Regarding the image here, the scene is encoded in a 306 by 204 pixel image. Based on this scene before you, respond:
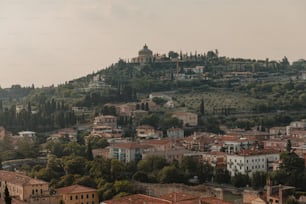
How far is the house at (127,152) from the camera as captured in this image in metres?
28.6

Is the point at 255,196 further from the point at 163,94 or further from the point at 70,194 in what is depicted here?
the point at 163,94

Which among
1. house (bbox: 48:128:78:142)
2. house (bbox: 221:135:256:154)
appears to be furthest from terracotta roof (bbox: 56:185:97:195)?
house (bbox: 48:128:78:142)

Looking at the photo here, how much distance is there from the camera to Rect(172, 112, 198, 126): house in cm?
3900

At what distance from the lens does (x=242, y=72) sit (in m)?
58.4

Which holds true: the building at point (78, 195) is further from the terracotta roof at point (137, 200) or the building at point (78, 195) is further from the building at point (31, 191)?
the terracotta roof at point (137, 200)

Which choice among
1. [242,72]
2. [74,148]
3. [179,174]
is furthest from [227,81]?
[179,174]

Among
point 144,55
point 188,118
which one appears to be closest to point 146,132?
point 188,118

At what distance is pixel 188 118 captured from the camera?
3922 centimetres

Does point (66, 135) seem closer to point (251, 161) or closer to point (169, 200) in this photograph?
point (251, 161)

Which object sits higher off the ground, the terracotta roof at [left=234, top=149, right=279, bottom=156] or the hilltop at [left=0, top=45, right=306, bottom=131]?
the hilltop at [left=0, top=45, right=306, bottom=131]

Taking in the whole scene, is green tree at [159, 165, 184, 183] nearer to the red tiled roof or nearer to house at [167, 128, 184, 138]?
the red tiled roof

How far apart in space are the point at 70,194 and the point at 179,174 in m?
5.53

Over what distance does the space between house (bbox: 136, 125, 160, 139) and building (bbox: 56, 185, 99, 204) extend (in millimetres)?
15025

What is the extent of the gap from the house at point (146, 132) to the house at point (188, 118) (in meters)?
3.11
